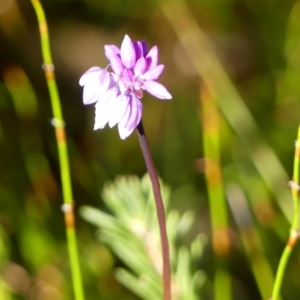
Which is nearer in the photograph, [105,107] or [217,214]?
[105,107]

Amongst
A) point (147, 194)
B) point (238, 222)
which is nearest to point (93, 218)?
point (147, 194)

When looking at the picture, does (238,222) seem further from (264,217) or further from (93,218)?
(93,218)

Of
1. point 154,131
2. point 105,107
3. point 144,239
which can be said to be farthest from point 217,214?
point 105,107

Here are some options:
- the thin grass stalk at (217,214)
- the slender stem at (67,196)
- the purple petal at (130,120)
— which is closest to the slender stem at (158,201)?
the purple petal at (130,120)

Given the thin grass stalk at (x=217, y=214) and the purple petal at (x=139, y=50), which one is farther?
the thin grass stalk at (x=217, y=214)

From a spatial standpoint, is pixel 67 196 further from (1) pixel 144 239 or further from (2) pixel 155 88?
(2) pixel 155 88

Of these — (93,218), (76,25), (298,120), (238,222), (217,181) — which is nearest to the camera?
(93,218)

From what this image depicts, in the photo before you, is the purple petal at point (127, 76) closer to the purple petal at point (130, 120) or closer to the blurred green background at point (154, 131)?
the purple petal at point (130, 120)
